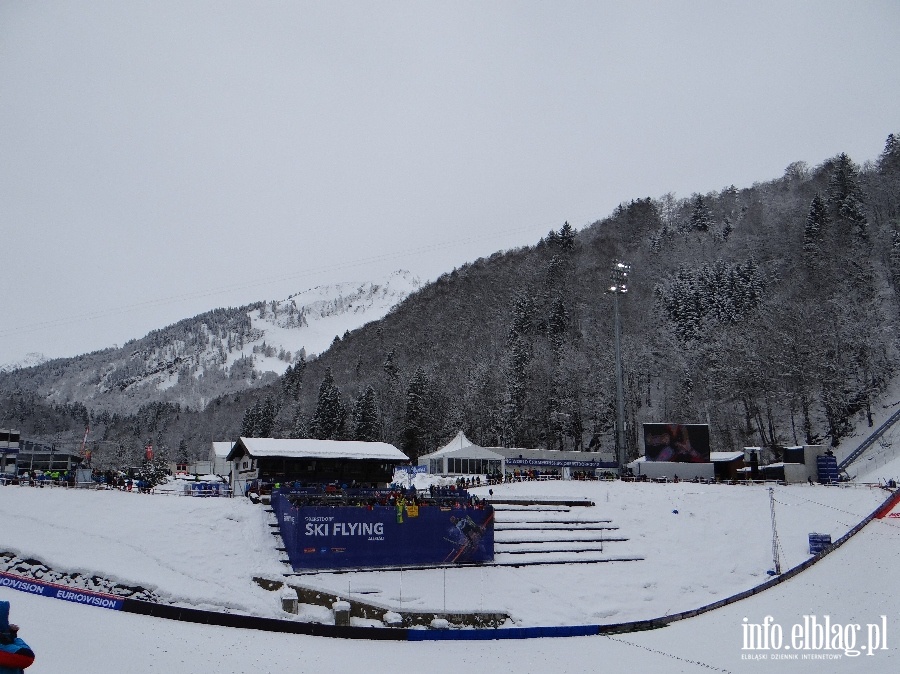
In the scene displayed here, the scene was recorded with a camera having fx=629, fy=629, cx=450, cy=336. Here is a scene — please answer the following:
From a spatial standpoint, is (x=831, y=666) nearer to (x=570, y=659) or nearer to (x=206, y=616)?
(x=570, y=659)

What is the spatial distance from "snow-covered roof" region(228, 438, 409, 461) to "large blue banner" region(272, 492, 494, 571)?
8244mm

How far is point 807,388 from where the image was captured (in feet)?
200

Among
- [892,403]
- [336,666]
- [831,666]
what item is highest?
[892,403]

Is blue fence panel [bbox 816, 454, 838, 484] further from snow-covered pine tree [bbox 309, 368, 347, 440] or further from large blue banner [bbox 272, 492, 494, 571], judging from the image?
snow-covered pine tree [bbox 309, 368, 347, 440]

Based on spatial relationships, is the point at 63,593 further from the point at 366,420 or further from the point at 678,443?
the point at 366,420

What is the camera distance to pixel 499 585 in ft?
86.6

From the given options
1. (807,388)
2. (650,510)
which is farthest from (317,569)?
(807,388)

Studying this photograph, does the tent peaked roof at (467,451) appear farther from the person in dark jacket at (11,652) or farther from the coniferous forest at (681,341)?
the person in dark jacket at (11,652)

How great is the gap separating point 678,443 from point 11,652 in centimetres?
4400

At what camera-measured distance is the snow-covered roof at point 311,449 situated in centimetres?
3641

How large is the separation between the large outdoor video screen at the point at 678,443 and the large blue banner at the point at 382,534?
19.1 m

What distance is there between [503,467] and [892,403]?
3752 centimetres

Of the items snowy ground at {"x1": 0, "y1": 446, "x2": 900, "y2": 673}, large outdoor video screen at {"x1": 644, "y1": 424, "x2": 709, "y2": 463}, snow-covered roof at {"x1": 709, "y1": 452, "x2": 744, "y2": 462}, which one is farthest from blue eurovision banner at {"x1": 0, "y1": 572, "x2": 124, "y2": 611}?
snow-covered roof at {"x1": 709, "y1": 452, "x2": 744, "y2": 462}

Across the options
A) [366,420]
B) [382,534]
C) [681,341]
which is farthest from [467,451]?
[681,341]
